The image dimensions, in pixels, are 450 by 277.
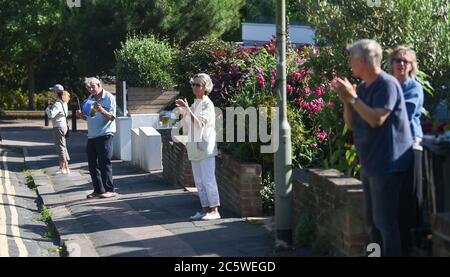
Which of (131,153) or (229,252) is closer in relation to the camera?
(229,252)

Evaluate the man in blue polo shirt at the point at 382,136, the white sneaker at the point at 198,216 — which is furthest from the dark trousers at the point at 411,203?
the white sneaker at the point at 198,216

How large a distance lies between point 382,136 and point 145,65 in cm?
1253

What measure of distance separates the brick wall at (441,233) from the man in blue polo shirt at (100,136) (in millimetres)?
6740

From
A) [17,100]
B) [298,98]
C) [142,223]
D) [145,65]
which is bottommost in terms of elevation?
[17,100]

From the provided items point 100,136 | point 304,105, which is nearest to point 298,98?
point 304,105

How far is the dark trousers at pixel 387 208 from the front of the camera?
5.92 m

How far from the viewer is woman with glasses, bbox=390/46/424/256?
611 centimetres

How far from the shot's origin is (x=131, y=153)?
1686cm

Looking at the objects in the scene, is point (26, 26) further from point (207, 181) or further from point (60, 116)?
point (207, 181)

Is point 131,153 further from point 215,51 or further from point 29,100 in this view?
point 29,100

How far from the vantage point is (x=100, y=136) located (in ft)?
38.2
